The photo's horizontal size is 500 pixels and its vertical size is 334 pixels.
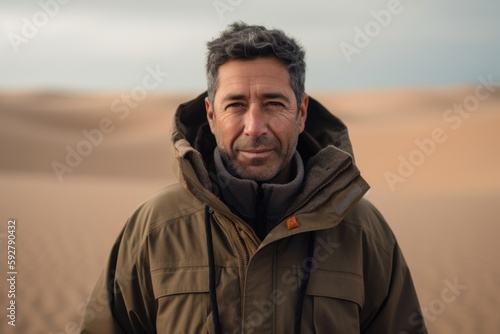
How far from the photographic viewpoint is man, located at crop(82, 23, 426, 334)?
7.39ft

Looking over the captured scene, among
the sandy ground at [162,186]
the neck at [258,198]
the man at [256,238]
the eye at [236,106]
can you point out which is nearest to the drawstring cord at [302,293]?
the man at [256,238]

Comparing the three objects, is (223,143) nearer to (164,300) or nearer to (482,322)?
(164,300)

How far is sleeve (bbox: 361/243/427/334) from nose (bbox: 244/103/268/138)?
821mm

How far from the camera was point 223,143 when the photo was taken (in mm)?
2457

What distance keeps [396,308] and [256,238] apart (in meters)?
0.76

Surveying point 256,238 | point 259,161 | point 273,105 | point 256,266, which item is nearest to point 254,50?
point 273,105

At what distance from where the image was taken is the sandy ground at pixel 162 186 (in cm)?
799

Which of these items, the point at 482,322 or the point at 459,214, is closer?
the point at 482,322

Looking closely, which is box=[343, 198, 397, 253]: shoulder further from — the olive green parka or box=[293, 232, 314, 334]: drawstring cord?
box=[293, 232, 314, 334]: drawstring cord

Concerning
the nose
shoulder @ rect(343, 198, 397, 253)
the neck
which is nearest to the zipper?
the neck

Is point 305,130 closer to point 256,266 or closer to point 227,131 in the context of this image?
point 227,131

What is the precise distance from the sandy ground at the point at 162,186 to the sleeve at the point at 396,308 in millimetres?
4925

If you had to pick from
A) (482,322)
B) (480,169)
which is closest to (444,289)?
(482,322)

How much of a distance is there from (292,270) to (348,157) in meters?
0.54
